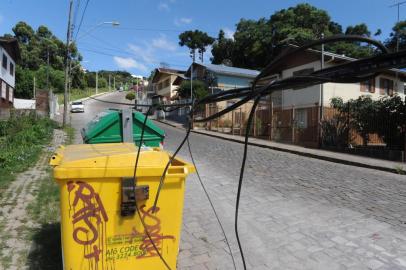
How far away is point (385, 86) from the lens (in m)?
27.4

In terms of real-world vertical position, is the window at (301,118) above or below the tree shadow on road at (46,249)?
above

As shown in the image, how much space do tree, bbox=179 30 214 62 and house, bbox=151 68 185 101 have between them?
14740 mm

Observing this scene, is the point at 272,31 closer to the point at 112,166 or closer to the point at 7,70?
the point at 7,70

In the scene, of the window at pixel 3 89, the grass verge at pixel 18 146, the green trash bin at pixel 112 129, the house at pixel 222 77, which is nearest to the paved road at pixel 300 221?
the green trash bin at pixel 112 129

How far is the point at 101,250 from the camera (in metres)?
3.27

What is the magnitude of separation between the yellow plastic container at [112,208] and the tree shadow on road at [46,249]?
1.21 metres

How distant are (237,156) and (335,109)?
23.1ft

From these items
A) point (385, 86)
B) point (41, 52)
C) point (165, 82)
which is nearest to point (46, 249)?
point (385, 86)

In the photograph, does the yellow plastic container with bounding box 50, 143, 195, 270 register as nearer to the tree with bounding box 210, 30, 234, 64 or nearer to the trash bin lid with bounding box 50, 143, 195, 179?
the trash bin lid with bounding box 50, 143, 195, 179

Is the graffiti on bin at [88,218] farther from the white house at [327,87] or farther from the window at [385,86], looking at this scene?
the window at [385,86]

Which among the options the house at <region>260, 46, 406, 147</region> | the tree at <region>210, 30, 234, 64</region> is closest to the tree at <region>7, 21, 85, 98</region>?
the tree at <region>210, 30, 234, 64</region>

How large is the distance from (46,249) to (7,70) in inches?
1357

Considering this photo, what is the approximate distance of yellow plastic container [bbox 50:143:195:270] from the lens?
318cm

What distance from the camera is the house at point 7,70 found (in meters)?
31.1
